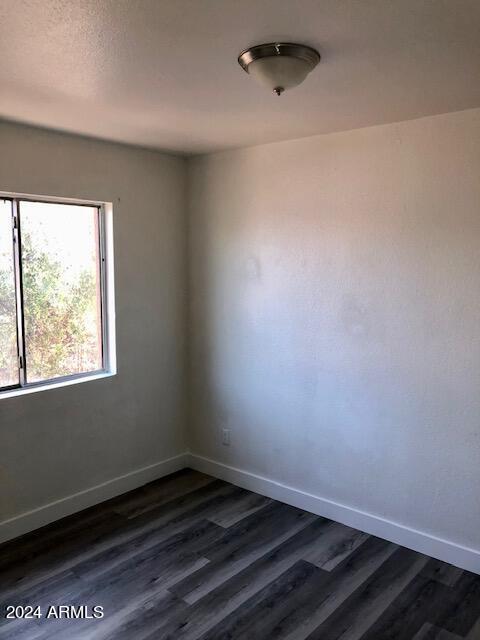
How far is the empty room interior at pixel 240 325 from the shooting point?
2.08 meters

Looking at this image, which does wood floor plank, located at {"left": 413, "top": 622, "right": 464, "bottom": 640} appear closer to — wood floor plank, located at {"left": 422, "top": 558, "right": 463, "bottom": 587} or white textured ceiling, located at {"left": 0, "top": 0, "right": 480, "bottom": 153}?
wood floor plank, located at {"left": 422, "top": 558, "right": 463, "bottom": 587}

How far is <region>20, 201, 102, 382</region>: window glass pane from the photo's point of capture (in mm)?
3174

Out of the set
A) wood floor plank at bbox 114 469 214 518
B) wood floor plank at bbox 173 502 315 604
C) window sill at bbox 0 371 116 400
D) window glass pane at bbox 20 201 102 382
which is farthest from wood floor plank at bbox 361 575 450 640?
window glass pane at bbox 20 201 102 382

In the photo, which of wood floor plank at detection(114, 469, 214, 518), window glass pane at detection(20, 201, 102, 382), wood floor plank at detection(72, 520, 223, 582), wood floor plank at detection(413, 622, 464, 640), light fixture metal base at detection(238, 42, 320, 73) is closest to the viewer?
light fixture metal base at detection(238, 42, 320, 73)

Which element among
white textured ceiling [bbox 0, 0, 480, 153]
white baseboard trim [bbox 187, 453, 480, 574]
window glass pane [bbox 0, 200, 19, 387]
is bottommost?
white baseboard trim [bbox 187, 453, 480, 574]

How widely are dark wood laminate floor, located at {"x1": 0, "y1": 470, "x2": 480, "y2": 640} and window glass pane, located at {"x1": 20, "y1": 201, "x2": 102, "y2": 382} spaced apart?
3.38 ft

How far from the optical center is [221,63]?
1.96 meters

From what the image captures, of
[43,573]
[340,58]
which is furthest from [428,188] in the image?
[43,573]

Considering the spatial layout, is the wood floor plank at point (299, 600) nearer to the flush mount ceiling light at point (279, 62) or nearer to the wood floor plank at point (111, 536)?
the wood floor plank at point (111, 536)

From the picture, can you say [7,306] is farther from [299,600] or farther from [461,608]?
[461,608]

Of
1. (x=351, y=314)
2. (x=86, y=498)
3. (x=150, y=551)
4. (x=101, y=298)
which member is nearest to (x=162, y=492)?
(x=86, y=498)

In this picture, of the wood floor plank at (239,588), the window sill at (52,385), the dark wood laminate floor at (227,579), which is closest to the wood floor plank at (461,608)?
the dark wood laminate floor at (227,579)

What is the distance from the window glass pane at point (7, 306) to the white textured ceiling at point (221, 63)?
23.8 inches

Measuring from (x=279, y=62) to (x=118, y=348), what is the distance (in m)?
2.29
